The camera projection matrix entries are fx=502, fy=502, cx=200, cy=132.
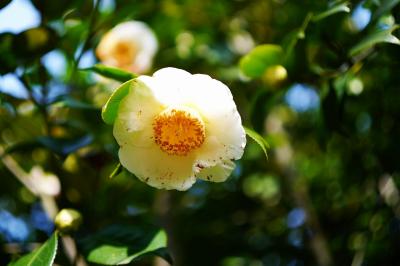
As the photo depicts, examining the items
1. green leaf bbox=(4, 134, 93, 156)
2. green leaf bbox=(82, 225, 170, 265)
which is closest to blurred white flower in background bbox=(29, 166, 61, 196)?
green leaf bbox=(4, 134, 93, 156)

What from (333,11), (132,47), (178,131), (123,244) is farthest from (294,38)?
(132,47)

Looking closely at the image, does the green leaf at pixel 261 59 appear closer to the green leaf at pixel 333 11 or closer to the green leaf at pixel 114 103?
the green leaf at pixel 333 11

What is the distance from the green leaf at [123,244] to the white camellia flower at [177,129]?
0.12 m

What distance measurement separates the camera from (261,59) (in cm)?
114

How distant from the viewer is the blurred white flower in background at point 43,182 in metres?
1.35

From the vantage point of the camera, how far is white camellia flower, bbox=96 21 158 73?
1.70 metres

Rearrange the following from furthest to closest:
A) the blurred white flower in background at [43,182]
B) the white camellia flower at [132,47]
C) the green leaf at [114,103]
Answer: the white camellia flower at [132,47], the blurred white flower in background at [43,182], the green leaf at [114,103]

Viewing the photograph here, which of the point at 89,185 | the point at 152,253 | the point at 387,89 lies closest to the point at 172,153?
the point at 152,253

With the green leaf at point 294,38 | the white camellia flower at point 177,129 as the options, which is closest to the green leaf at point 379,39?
the green leaf at point 294,38

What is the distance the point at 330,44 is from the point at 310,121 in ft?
3.31

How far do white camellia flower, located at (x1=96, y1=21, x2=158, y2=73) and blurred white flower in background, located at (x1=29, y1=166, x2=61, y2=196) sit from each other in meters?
0.45

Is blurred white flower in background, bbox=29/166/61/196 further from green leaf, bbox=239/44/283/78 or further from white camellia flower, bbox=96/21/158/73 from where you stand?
green leaf, bbox=239/44/283/78

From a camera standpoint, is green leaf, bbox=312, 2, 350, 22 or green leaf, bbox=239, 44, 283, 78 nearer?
Result: green leaf, bbox=312, 2, 350, 22

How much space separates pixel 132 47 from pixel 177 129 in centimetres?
86
